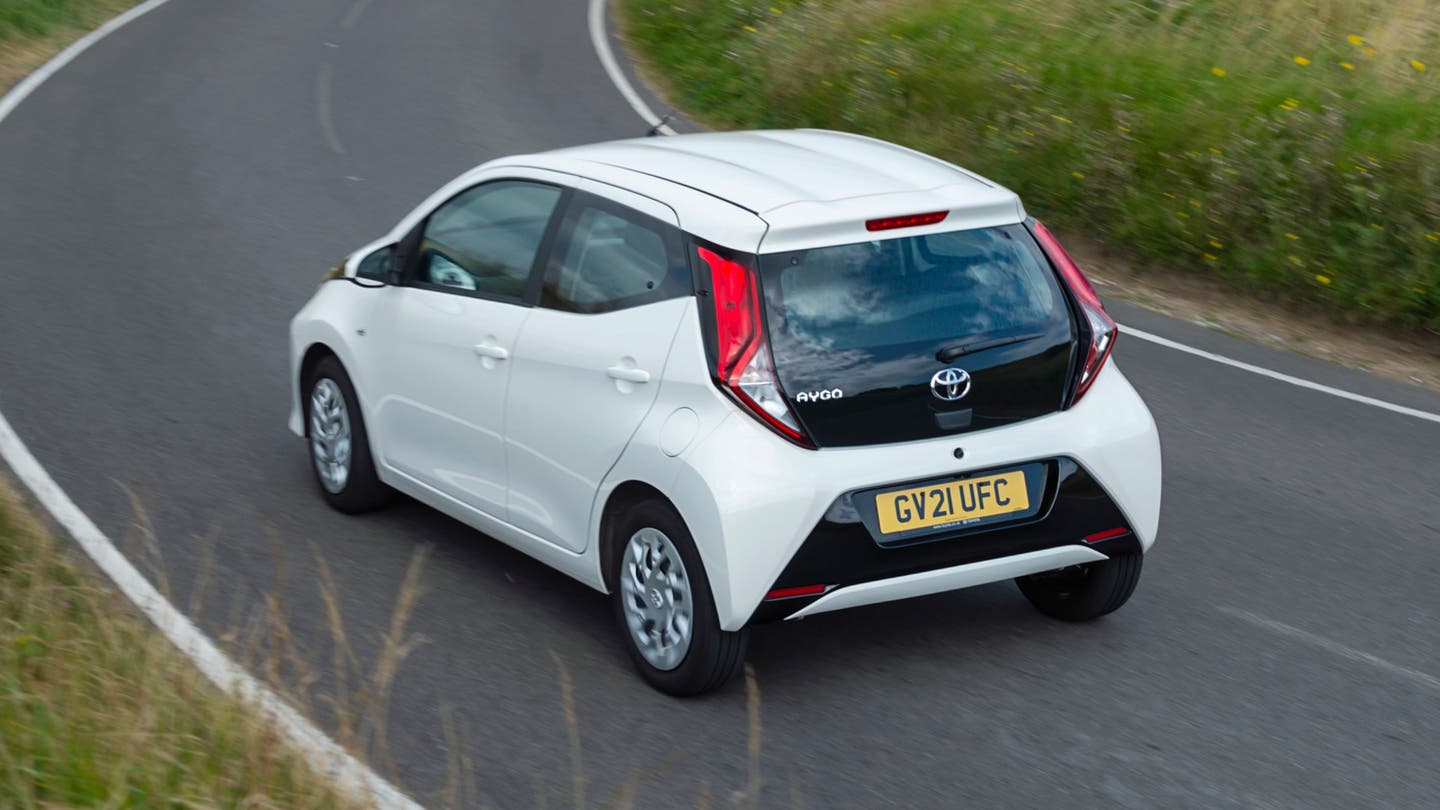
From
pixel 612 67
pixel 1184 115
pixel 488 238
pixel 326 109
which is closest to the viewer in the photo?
pixel 488 238

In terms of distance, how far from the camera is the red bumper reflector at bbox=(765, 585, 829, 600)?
5305mm

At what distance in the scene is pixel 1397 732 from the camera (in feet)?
18.1

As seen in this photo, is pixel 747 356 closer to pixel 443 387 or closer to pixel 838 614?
pixel 838 614

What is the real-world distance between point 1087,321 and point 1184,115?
7.85 m

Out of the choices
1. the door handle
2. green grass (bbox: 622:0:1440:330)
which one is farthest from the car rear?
green grass (bbox: 622:0:1440:330)

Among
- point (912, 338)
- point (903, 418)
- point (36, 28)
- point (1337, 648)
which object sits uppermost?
point (912, 338)

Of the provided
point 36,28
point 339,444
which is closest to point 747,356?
point 339,444

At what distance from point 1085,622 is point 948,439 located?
1.31 m

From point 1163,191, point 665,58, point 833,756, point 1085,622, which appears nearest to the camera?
point 833,756

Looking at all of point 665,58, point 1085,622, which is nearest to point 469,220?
point 1085,622

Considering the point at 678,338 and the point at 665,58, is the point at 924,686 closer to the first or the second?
the point at 678,338

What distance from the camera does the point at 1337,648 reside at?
6.21m

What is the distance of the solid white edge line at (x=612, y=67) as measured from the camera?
18.7m

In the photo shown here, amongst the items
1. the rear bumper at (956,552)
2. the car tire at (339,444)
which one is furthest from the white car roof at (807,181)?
the car tire at (339,444)
